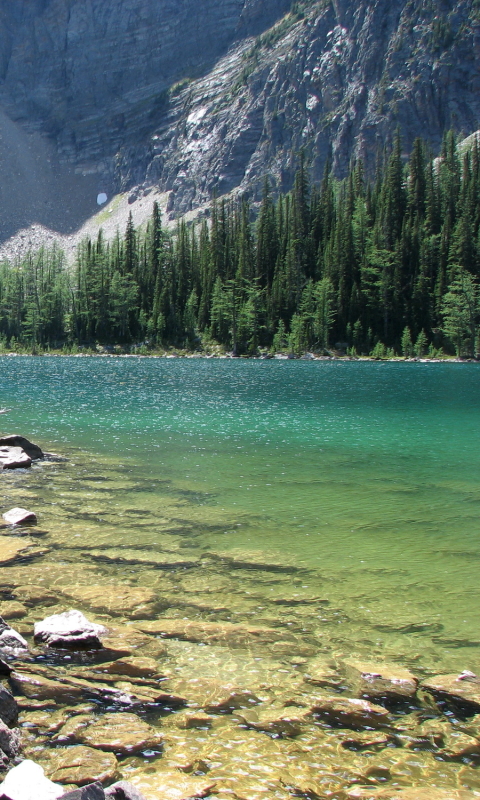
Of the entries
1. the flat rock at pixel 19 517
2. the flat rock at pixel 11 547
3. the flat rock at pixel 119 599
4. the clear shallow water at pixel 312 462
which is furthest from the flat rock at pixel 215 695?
the flat rock at pixel 19 517

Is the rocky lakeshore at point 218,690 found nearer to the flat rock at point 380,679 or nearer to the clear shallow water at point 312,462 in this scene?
the flat rock at point 380,679

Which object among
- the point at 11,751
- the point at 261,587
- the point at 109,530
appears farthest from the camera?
the point at 109,530

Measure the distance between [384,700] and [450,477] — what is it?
12501 millimetres

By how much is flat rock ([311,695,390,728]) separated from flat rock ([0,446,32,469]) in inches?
589

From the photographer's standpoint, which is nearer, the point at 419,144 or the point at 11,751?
the point at 11,751

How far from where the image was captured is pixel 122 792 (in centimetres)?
425

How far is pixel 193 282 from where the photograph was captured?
14162cm

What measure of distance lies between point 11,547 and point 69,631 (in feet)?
14.2

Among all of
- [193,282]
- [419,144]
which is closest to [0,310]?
[193,282]

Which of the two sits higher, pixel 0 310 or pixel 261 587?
pixel 0 310

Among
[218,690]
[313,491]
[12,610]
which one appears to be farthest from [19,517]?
[218,690]

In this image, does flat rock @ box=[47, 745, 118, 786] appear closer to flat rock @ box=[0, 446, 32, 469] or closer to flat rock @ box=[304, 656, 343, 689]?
flat rock @ box=[304, 656, 343, 689]

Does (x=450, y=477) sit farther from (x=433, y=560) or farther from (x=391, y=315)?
(x=391, y=315)

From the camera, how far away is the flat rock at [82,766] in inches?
191
